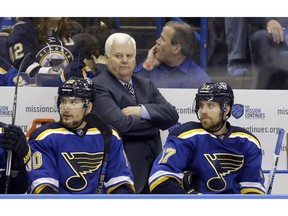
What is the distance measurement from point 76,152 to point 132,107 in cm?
64

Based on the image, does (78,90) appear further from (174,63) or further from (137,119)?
(174,63)

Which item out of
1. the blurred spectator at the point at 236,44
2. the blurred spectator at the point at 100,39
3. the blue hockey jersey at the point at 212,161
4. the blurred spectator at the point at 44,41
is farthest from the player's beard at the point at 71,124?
the blurred spectator at the point at 236,44

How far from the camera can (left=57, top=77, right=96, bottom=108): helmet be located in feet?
21.5

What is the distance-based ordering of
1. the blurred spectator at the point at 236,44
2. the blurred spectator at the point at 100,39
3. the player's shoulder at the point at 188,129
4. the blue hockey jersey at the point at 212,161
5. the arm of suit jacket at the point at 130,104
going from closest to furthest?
the blue hockey jersey at the point at 212,161, the player's shoulder at the point at 188,129, the arm of suit jacket at the point at 130,104, the blurred spectator at the point at 100,39, the blurred spectator at the point at 236,44

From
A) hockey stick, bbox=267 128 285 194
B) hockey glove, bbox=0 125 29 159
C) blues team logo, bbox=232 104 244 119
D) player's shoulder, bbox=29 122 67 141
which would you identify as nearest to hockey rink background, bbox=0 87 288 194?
blues team logo, bbox=232 104 244 119

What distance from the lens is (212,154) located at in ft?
21.7

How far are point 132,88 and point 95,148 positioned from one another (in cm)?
72

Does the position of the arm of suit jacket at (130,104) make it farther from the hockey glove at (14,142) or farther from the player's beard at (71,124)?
the hockey glove at (14,142)

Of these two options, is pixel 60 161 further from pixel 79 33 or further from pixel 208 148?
pixel 79 33

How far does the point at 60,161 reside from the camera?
21.2 ft

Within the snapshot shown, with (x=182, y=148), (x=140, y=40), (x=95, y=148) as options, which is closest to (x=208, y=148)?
(x=182, y=148)

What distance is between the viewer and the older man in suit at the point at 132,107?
693 cm

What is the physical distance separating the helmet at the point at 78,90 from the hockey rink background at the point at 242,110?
0.84m

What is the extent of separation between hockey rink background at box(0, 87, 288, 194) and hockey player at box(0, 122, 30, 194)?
997mm
